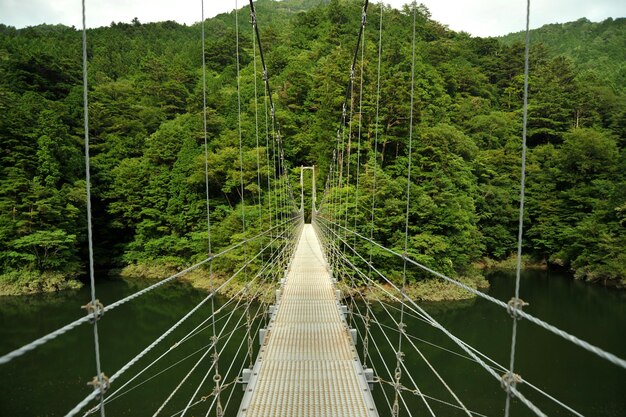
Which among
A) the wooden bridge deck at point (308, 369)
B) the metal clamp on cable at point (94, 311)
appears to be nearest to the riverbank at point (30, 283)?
the wooden bridge deck at point (308, 369)

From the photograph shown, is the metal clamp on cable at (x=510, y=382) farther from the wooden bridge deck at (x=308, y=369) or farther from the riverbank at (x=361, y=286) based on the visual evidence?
the riverbank at (x=361, y=286)

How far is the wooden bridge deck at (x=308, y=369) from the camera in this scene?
5.89ft

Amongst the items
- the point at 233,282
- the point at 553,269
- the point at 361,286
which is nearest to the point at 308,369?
the point at 361,286

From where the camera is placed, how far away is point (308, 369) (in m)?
2.22

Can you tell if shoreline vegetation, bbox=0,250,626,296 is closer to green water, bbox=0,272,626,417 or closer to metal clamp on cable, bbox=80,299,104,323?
green water, bbox=0,272,626,417

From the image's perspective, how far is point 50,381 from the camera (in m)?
7.20

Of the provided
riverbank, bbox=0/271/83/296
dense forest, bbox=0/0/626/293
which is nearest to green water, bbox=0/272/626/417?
riverbank, bbox=0/271/83/296

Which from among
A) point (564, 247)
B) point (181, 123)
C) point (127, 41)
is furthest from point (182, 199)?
point (127, 41)

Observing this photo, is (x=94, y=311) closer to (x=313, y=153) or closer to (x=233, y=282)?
(x=233, y=282)

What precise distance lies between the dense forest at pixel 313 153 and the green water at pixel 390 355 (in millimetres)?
1823

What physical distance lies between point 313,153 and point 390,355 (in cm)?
1078

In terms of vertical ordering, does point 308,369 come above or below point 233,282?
above

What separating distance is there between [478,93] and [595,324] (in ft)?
48.9

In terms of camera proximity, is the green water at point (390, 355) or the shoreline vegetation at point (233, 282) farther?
the shoreline vegetation at point (233, 282)
